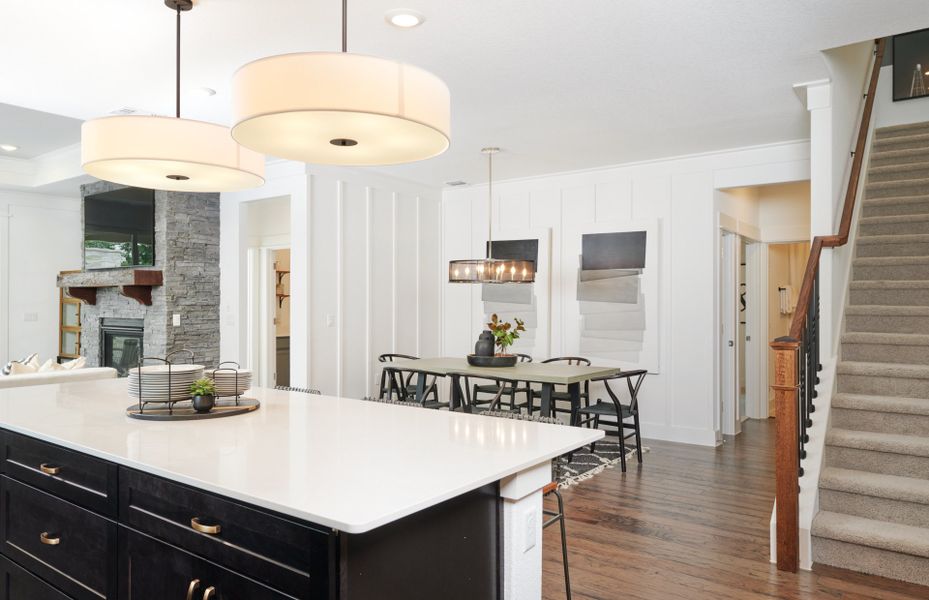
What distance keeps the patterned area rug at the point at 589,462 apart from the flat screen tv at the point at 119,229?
475 cm

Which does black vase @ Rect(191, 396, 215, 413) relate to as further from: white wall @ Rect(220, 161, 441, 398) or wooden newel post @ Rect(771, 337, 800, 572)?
white wall @ Rect(220, 161, 441, 398)

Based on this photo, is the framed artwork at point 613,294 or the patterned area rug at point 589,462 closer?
the patterned area rug at point 589,462

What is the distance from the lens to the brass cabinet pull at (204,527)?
157 cm

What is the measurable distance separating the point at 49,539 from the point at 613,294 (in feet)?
17.0

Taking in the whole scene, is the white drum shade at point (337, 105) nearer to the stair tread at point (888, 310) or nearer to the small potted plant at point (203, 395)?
the small potted plant at point (203, 395)

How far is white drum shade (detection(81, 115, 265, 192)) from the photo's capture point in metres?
2.21

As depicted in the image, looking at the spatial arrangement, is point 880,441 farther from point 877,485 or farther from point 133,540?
point 133,540

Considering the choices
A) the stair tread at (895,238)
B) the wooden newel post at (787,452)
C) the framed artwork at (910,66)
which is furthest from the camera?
the framed artwork at (910,66)

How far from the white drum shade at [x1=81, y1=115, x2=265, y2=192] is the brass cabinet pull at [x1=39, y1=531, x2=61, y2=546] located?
1267mm

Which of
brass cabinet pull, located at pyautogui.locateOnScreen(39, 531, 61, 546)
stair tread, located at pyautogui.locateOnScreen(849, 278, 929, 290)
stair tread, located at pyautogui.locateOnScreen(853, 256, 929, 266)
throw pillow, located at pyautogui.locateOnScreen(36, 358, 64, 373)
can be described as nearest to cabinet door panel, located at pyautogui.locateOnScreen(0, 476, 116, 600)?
brass cabinet pull, located at pyautogui.locateOnScreen(39, 531, 61, 546)

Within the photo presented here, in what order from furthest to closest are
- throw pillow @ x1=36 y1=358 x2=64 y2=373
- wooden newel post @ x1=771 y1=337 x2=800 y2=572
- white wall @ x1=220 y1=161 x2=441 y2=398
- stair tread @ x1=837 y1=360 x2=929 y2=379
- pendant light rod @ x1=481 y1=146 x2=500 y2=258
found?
white wall @ x1=220 y1=161 x2=441 y2=398 → pendant light rod @ x1=481 y1=146 x2=500 y2=258 → throw pillow @ x1=36 y1=358 x2=64 y2=373 → stair tread @ x1=837 y1=360 x2=929 y2=379 → wooden newel post @ x1=771 y1=337 x2=800 y2=572

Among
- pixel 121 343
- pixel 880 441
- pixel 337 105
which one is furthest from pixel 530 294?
pixel 337 105

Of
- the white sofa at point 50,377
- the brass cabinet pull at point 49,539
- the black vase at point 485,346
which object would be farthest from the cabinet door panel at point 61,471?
the black vase at point 485,346

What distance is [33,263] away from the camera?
8.67 metres
